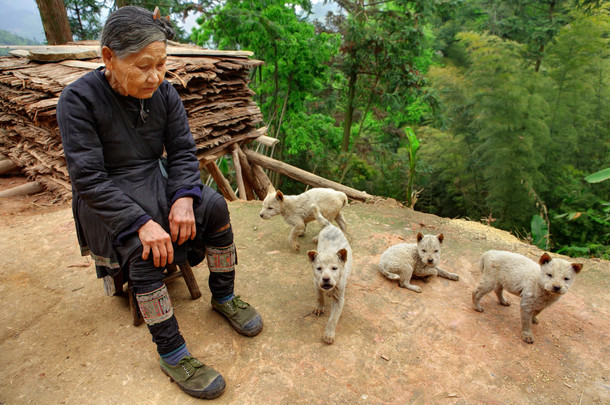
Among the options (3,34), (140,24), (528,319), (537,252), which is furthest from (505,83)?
(3,34)

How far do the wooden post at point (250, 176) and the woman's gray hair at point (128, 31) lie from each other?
499cm

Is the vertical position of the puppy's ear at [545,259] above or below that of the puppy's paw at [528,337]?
above

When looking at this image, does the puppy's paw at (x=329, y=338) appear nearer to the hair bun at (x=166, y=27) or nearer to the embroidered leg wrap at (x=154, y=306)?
the embroidered leg wrap at (x=154, y=306)

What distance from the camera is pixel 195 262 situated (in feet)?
9.29

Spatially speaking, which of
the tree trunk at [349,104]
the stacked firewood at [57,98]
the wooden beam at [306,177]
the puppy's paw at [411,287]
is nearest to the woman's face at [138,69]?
the puppy's paw at [411,287]

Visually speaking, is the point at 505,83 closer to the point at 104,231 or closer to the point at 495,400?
the point at 495,400

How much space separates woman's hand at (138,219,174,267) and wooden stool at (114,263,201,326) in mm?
702

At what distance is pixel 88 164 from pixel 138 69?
674 millimetres

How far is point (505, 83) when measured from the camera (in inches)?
316

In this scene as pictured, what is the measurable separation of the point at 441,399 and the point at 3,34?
3797 centimetres

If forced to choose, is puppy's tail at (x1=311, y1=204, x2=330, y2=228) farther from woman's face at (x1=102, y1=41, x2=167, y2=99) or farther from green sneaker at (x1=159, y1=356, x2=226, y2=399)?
woman's face at (x1=102, y1=41, x2=167, y2=99)

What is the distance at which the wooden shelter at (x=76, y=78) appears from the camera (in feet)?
16.5

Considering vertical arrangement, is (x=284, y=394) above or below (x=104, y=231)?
below

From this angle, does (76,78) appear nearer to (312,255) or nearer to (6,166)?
(6,166)
